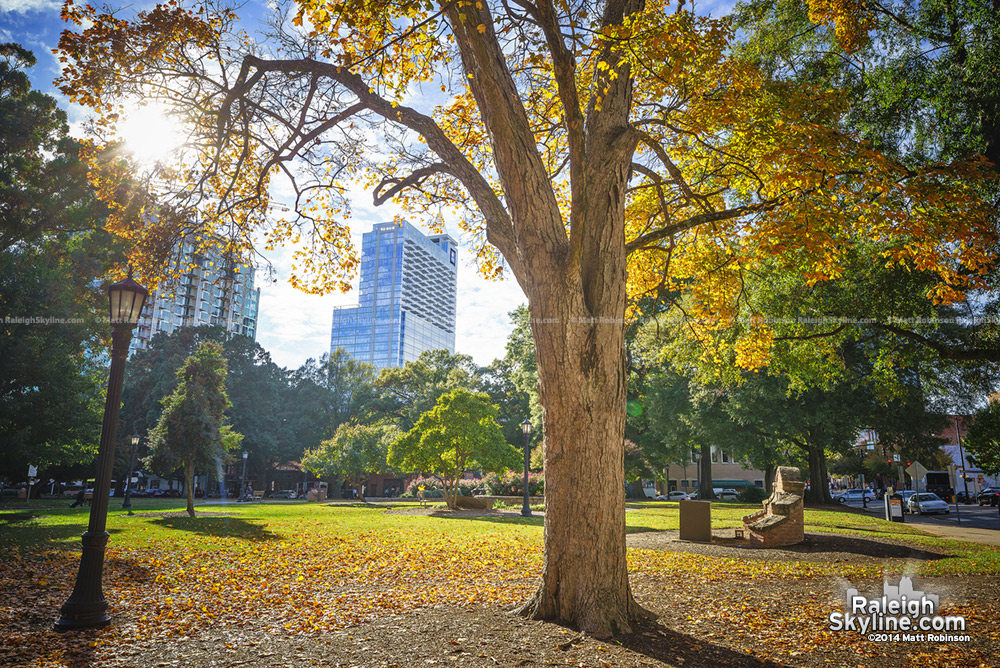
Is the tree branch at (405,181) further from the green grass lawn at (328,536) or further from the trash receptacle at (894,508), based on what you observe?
the trash receptacle at (894,508)

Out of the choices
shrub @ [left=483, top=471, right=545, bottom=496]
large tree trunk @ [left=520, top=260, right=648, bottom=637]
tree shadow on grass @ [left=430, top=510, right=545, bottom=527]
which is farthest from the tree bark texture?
shrub @ [left=483, top=471, right=545, bottom=496]

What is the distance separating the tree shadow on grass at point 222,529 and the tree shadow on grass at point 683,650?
34.1ft

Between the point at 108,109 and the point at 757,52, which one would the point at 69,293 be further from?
the point at 757,52

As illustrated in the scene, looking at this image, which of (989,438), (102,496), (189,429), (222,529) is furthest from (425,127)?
(189,429)

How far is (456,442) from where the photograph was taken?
24203 mm

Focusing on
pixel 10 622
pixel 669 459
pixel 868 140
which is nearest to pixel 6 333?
pixel 10 622

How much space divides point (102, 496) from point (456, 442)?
18.5m

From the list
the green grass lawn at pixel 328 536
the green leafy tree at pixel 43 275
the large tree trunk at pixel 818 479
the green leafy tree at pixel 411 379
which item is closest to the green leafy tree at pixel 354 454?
the green leafy tree at pixel 43 275

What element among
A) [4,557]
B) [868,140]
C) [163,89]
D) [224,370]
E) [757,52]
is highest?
[757,52]

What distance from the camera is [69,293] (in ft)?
64.8

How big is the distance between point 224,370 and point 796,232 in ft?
68.2

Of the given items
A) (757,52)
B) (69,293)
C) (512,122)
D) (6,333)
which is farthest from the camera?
(69,293)

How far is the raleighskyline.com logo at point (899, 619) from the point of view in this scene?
5.13 m

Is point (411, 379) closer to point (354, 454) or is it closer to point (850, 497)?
point (354, 454)
